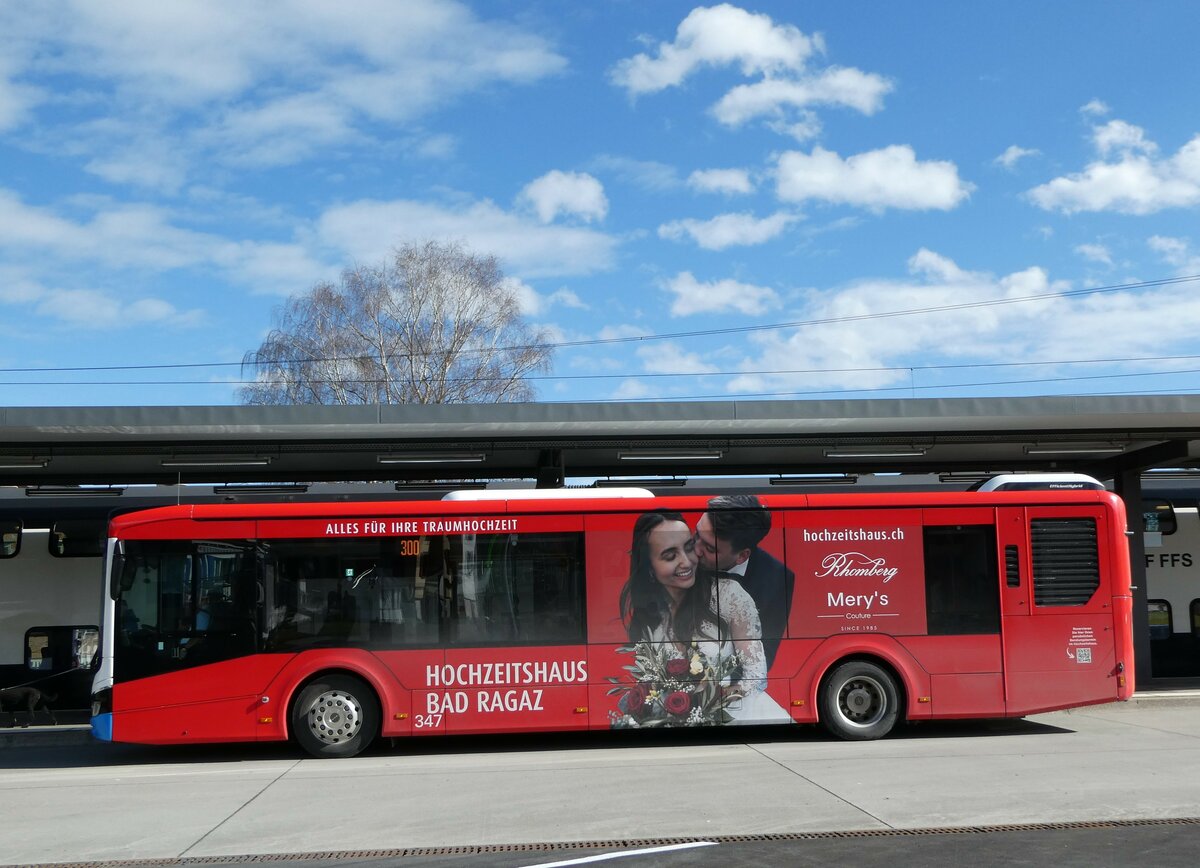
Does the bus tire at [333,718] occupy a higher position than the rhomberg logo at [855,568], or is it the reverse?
the rhomberg logo at [855,568]

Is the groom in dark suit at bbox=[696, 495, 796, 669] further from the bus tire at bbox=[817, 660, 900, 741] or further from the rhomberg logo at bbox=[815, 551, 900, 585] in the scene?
the bus tire at bbox=[817, 660, 900, 741]

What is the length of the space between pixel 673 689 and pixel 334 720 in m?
3.71

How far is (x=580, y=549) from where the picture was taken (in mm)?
12930

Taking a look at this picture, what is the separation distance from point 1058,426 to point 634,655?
7.48 m

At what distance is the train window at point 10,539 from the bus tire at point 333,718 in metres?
6.91

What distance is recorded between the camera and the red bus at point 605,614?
12445mm

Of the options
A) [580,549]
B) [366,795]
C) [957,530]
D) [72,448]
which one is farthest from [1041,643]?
[72,448]

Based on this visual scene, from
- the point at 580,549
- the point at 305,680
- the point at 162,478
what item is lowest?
the point at 305,680

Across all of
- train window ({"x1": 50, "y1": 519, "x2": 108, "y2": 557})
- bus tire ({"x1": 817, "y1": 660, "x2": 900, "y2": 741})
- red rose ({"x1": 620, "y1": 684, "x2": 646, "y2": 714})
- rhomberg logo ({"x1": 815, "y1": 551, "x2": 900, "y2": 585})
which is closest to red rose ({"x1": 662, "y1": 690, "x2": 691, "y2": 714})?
red rose ({"x1": 620, "y1": 684, "x2": 646, "y2": 714})

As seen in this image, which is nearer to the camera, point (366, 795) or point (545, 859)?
point (545, 859)

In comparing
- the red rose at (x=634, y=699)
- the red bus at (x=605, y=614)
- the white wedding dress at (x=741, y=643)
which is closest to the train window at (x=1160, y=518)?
the red bus at (x=605, y=614)

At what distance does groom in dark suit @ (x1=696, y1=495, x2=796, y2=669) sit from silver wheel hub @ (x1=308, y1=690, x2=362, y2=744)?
4167 mm

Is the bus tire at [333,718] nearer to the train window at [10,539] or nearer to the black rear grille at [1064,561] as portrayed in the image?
the train window at [10,539]

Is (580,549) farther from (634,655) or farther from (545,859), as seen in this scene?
Result: (545,859)
